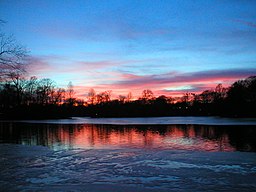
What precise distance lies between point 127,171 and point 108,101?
407 ft

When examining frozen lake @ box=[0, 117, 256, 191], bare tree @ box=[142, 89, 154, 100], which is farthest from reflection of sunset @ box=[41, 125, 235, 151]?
bare tree @ box=[142, 89, 154, 100]

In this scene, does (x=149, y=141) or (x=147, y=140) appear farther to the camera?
(x=147, y=140)

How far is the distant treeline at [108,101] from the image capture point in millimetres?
80500

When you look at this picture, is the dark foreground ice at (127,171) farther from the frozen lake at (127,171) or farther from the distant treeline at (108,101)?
the distant treeline at (108,101)

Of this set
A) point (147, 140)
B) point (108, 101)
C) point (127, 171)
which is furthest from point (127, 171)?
point (108, 101)

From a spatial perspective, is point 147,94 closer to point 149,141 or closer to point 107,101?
point 107,101

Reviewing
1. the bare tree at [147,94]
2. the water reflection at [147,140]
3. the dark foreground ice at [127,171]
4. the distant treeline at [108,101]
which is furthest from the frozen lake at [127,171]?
the bare tree at [147,94]

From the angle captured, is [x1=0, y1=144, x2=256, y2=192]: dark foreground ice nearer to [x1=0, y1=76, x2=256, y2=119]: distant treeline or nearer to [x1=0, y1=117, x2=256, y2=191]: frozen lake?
[x1=0, y1=117, x2=256, y2=191]: frozen lake

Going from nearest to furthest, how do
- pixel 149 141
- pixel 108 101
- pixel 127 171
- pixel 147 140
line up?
1. pixel 127 171
2. pixel 149 141
3. pixel 147 140
4. pixel 108 101

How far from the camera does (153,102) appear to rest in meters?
129

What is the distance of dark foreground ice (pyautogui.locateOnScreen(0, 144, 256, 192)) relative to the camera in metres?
8.84

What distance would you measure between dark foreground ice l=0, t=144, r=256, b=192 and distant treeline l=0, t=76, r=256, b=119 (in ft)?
135

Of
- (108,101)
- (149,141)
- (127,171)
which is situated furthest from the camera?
(108,101)

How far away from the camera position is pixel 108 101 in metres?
135
